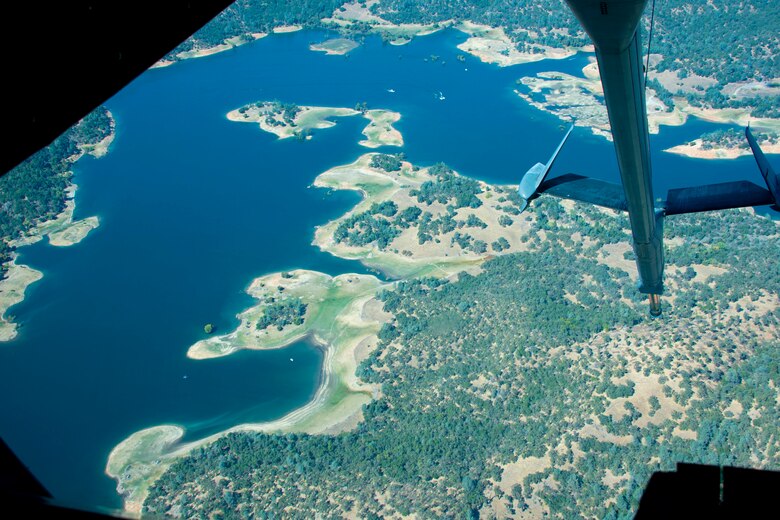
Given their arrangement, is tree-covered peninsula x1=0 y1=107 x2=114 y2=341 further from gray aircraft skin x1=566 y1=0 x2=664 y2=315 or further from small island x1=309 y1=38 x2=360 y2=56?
gray aircraft skin x1=566 y1=0 x2=664 y2=315

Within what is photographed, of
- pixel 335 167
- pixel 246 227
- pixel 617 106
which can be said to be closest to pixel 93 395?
pixel 246 227

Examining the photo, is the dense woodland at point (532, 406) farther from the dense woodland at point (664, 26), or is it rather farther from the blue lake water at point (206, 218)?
the dense woodland at point (664, 26)

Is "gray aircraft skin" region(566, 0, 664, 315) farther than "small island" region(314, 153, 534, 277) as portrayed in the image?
No

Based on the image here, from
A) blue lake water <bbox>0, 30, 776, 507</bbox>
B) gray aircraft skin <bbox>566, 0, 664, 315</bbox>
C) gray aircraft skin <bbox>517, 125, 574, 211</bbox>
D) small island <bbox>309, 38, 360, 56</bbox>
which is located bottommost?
blue lake water <bbox>0, 30, 776, 507</bbox>

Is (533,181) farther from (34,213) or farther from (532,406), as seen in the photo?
(34,213)

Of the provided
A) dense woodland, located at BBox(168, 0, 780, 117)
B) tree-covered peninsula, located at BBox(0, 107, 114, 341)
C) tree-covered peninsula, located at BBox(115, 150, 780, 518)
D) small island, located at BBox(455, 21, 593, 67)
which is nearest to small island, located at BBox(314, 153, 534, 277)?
tree-covered peninsula, located at BBox(115, 150, 780, 518)

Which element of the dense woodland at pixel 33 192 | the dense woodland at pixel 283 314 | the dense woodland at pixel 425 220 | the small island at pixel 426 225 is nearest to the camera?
the dense woodland at pixel 283 314

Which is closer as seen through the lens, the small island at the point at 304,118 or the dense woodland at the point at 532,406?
the dense woodland at the point at 532,406

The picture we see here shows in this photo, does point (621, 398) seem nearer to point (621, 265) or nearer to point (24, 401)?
point (621, 265)

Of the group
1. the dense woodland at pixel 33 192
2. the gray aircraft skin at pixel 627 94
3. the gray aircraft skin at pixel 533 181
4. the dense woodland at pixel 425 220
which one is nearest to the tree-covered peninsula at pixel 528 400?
the dense woodland at pixel 425 220
